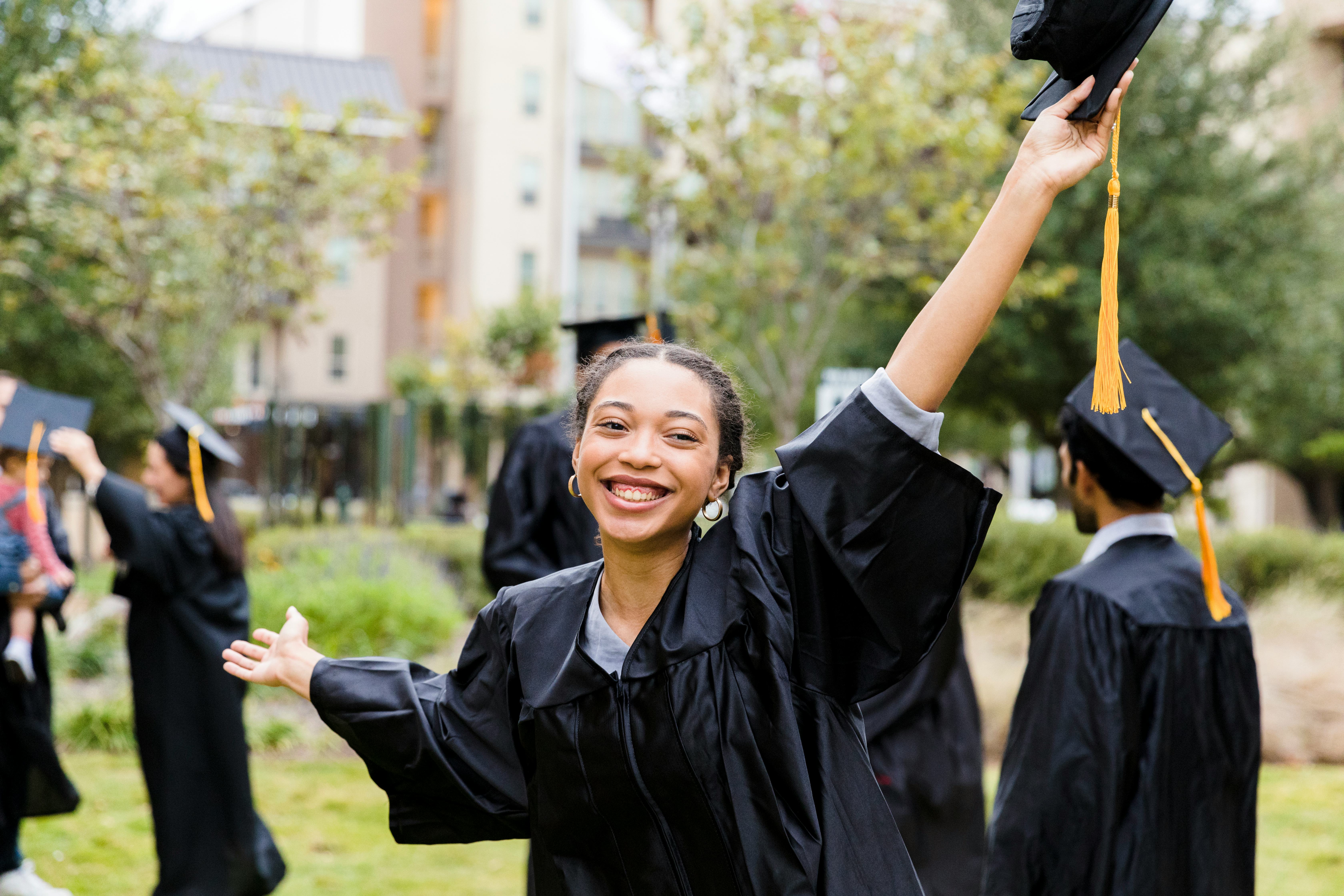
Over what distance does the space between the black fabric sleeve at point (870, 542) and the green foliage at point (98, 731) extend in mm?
7782

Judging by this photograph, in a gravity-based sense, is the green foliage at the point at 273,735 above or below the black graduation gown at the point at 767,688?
below

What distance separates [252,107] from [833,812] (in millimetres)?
13476

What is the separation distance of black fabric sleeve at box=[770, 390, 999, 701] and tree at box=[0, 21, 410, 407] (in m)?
10.4

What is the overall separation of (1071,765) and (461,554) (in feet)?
34.4

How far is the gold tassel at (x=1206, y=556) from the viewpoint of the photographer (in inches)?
146

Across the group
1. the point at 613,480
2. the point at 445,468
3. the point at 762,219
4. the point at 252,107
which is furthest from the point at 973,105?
the point at 445,468

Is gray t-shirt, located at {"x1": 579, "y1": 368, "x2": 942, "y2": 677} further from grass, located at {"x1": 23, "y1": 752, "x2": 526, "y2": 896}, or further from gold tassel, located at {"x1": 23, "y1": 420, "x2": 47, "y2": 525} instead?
grass, located at {"x1": 23, "y1": 752, "x2": 526, "y2": 896}

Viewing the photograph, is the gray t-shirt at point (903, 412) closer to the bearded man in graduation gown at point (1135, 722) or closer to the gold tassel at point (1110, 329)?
the gold tassel at point (1110, 329)

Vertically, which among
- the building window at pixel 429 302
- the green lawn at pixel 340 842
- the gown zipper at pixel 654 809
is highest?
the building window at pixel 429 302

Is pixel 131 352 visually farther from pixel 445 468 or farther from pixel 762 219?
pixel 445 468

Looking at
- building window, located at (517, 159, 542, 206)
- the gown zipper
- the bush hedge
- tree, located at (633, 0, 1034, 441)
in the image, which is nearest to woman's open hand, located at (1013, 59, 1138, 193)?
the gown zipper

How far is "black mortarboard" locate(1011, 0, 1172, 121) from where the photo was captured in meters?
2.00

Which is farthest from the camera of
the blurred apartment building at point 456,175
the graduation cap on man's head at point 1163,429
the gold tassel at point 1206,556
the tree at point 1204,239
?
the blurred apartment building at point 456,175

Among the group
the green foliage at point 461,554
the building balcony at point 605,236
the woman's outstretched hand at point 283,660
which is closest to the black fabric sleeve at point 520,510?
the woman's outstretched hand at point 283,660
